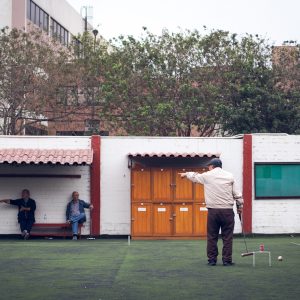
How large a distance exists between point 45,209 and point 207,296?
40.6ft

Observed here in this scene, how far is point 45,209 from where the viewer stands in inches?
854

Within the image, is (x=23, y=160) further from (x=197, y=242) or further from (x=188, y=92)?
(x=188, y=92)

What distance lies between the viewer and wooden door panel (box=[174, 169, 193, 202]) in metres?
21.4

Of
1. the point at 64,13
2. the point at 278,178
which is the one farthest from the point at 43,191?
the point at 64,13

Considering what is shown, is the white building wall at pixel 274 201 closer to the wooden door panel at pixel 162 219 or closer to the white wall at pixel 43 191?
the wooden door panel at pixel 162 219

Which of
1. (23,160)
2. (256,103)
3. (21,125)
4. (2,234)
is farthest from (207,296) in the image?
(21,125)

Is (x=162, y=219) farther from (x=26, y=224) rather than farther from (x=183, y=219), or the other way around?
(x=26, y=224)

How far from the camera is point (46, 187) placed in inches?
858

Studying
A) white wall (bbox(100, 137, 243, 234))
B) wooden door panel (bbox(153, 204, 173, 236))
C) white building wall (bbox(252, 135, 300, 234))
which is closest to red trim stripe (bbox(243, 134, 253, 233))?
white building wall (bbox(252, 135, 300, 234))

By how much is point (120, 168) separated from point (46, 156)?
2311mm

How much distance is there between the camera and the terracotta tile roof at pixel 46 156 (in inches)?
794

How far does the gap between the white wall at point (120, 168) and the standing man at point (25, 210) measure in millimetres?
1963

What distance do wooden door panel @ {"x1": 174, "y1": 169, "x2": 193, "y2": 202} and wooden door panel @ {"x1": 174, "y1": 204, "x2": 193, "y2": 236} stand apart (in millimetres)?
220

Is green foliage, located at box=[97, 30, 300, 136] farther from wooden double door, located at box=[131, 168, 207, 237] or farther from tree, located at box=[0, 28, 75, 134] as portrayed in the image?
wooden double door, located at box=[131, 168, 207, 237]
